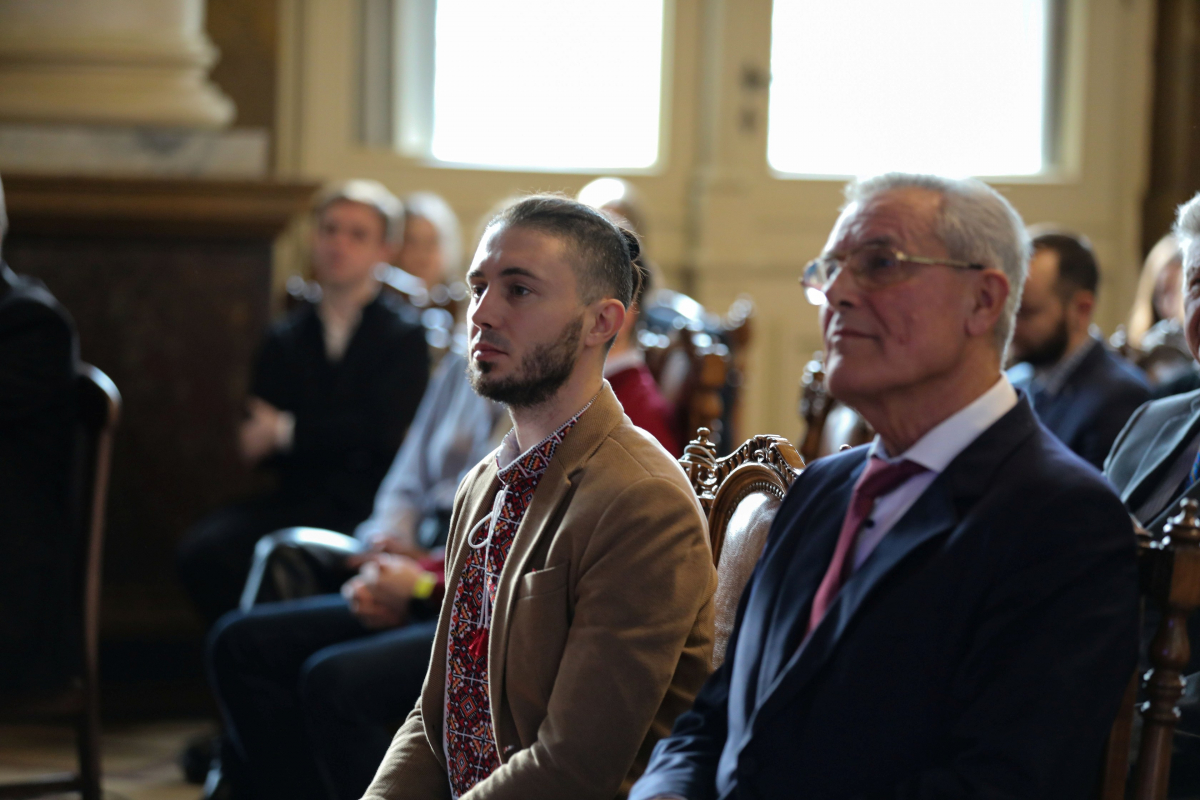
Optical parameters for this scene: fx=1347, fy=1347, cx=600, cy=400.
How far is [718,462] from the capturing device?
5.97 feet

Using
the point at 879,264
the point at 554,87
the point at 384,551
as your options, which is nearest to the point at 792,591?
the point at 879,264

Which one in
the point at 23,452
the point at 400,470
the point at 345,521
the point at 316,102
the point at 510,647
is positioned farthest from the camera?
the point at 316,102

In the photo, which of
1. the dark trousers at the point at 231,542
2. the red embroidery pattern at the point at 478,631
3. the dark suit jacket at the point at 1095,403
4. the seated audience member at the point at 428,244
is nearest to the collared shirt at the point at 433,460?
the dark trousers at the point at 231,542

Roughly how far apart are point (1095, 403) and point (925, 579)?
6.14ft

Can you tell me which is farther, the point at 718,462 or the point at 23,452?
the point at 23,452

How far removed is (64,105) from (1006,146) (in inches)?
153

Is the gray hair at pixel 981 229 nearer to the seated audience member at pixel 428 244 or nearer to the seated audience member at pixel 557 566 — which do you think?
the seated audience member at pixel 557 566

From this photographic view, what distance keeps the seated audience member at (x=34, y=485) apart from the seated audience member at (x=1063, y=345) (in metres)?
2.07

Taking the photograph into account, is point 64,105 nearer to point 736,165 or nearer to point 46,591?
point 46,591

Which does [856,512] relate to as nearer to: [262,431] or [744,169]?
[262,431]

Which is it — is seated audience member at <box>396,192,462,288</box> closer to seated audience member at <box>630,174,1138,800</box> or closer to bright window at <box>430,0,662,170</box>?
bright window at <box>430,0,662,170</box>

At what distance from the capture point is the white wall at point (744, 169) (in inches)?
207

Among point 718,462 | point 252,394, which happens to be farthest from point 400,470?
point 718,462

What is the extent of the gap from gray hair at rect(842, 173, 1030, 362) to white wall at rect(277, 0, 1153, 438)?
3883mm
